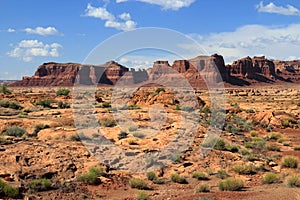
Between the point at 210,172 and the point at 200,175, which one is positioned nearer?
the point at 200,175

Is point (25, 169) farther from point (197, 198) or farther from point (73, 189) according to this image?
point (197, 198)

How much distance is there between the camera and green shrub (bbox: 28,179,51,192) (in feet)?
35.4

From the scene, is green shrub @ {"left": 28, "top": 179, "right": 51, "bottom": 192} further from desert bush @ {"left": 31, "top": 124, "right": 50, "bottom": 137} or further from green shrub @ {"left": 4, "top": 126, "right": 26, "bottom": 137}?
desert bush @ {"left": 31, "top": 124, "right": 50, "bottom": 137}

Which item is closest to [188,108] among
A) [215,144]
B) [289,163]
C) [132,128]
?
[132,128]

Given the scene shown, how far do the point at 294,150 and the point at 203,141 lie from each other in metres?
5.08

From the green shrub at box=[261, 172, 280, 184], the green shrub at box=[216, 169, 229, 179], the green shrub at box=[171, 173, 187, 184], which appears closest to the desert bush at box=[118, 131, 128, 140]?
the green shrub at box=[171, 173, 187, 184]

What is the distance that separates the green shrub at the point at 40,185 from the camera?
10.8 meters

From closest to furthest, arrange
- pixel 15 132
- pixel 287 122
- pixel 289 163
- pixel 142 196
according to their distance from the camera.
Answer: pixel 142 196, pixel 289 163, pixel 15 132, pixel 287 122

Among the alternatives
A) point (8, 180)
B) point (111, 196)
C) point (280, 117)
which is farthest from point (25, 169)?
point (280, 117)

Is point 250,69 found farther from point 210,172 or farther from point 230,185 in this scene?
point 230,185

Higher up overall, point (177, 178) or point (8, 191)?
point (8, 191)

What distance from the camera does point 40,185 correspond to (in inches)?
432

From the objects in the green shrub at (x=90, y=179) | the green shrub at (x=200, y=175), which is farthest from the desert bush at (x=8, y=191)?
the green shrub at (x=200, y=175)

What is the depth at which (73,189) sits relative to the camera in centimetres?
1123
